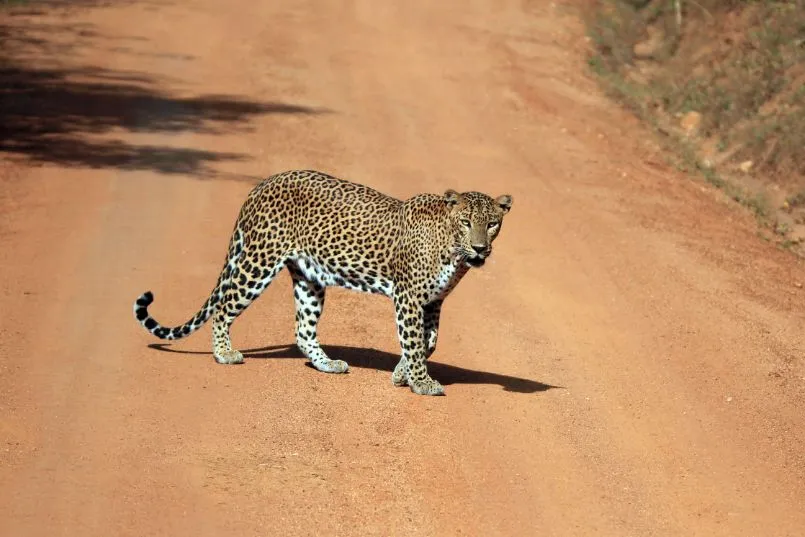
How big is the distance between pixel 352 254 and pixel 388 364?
4.43ft

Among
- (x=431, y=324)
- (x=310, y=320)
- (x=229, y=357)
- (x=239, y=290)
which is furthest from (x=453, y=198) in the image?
(x=229, y=357)

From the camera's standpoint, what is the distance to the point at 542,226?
55.5ft

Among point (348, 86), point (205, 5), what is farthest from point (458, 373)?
point (205, 5)

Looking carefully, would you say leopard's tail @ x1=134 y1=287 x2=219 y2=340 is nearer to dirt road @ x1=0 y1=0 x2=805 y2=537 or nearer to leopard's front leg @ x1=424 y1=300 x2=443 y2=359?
dirt road @ x1=0 y1=0 x2=805 y2=537

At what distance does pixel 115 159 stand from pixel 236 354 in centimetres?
783

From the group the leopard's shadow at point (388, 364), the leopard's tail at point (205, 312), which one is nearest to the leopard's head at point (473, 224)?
the leopard's shadow at point (388, 364)

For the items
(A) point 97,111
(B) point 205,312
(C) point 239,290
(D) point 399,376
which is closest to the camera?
(D) point 399,376

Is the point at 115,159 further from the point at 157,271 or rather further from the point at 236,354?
the point at 236,354

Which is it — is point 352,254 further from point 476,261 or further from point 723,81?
point 723,81

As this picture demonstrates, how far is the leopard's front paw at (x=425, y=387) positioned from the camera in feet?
35.5

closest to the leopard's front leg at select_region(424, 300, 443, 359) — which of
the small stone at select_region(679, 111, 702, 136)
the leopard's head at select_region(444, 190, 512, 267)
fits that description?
the leopard's head at select_region(444, 190, 512, 267)

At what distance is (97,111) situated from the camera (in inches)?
839

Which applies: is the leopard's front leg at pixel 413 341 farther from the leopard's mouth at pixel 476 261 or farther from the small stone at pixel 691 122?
the small stone at pixel 691 122

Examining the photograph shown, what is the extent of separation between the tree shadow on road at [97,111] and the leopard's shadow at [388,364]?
649 centimetres
